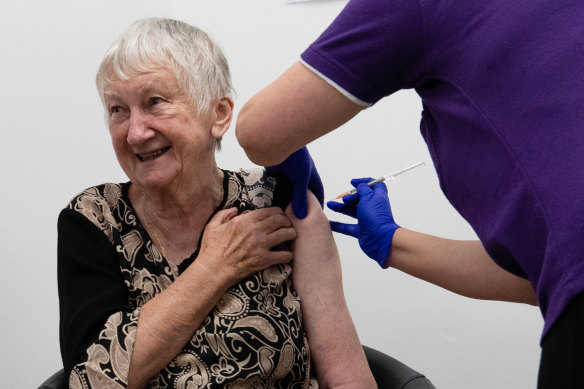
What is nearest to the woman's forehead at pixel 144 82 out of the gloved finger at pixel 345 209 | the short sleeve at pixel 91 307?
the short sleeve at pixel 91 307

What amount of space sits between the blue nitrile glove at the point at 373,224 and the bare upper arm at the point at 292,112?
1.61ft

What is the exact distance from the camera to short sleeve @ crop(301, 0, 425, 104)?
894 millimetres

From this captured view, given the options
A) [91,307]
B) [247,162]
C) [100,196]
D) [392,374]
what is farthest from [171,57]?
[247,162]

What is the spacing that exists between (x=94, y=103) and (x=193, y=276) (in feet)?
3.78

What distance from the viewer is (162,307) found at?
1.29 meters

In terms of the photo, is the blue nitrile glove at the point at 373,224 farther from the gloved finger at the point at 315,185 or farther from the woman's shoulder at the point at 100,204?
the woman's shoulder at the point at 100,204

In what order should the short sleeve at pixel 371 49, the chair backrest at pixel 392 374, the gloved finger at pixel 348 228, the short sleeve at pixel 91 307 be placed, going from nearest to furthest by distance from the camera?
the short sleeve at pixel 371 49, the short sleeve at pixel 91 307, the chair backrest at pixel 392 374, the gloved finger at pixel 348 228

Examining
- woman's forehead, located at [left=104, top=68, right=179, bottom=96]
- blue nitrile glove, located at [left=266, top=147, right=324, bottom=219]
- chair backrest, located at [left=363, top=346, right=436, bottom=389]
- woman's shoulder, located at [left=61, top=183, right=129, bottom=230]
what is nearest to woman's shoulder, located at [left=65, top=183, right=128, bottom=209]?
woman's shoulder, located at [left=61, top=183, right=129, bottom=230]

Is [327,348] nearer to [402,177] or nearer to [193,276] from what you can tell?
[193,276]

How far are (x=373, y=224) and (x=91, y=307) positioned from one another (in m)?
0.62

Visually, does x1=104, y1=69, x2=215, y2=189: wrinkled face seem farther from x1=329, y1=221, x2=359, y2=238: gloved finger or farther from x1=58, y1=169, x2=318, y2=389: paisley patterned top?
x1=329, y1=221, x2=359, y2=238: gloved finger

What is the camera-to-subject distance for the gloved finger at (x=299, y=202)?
5.00ft

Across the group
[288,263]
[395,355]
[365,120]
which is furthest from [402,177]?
[288,263]

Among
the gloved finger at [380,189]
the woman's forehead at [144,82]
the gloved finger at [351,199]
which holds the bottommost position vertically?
the gloved finger at [351,199]
